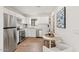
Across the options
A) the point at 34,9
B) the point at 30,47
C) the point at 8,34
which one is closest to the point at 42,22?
the point at 34,9

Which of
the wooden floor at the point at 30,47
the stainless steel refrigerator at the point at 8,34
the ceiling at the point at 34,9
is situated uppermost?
the ceiling at the point at 34,9

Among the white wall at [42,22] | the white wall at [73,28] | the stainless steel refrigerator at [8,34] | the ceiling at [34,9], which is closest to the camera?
the white wall at [73,28]

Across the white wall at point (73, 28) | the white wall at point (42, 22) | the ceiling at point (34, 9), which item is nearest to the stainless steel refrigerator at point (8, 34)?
the ceiling at point (34, 9)

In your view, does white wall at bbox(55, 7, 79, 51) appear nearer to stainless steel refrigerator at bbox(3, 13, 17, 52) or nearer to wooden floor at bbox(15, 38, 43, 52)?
stainless steel refrigerator at bbox(3, 13, 17, 52)

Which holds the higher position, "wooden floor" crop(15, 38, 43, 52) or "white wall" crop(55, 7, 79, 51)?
"white wall" crop(55, 7, 79, 51)

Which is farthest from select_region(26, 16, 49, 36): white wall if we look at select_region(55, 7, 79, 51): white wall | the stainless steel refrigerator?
select_region(55, 7, 79, 51): white wall

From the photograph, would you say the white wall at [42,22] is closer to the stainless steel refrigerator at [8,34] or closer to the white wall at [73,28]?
the stainless steel refrigerator at [8,34]

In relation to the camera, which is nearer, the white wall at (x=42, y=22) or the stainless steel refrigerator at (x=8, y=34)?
the stainless steel refrigerator at (x=8, y=34)

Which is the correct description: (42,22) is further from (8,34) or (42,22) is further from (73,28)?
(73,28)

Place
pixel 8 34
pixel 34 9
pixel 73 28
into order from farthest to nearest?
pixel 34 9 → pixel 8 34 → pixel 73 28
